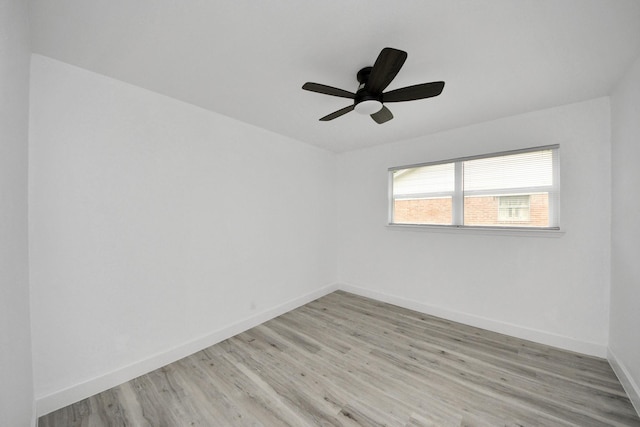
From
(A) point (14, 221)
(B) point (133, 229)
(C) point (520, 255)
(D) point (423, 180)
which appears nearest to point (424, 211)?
(D) point (423, 180)

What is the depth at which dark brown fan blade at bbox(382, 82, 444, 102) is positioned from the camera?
1.58 meters

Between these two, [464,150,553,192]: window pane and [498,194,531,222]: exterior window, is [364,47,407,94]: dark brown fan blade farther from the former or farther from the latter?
[498,194,531,222]: exterior window

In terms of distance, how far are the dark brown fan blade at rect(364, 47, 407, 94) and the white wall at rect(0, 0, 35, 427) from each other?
5.29ft

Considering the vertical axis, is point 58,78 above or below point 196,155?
above

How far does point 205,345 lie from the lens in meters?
2.47

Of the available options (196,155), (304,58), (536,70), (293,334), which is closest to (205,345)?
(293,334)

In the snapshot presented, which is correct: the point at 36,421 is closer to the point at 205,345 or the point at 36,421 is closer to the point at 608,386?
the point at 205,345

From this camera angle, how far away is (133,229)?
80.1 inches

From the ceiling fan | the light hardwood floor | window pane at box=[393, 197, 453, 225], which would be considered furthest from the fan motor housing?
the light hardwood floor

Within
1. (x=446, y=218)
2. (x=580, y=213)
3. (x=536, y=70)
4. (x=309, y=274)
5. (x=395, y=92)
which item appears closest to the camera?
(x=395, y=92)

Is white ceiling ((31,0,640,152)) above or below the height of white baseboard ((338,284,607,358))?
above

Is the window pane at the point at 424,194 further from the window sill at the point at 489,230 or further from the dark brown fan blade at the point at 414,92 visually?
the dark brown fan blade at the point at 414,92

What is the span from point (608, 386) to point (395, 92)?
285 centimetres

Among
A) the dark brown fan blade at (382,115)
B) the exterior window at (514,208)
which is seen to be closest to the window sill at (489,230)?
the exterior window at (514,208)
